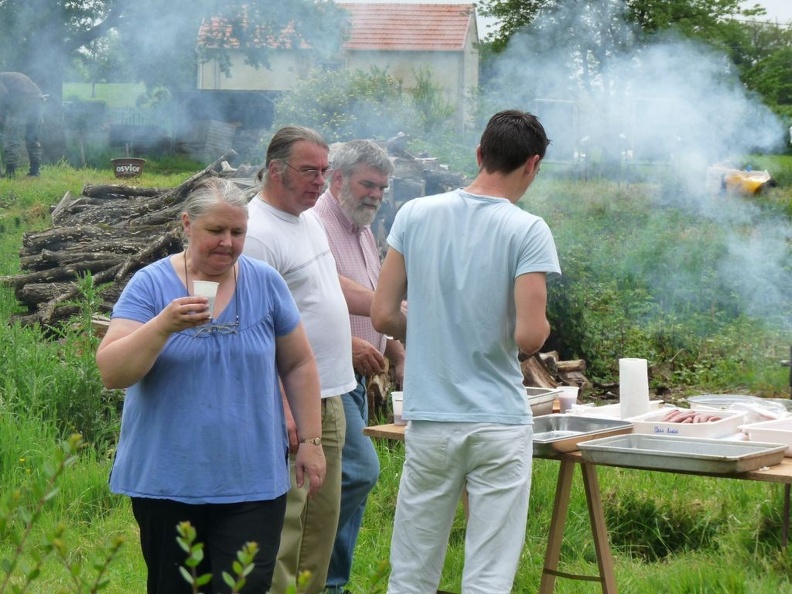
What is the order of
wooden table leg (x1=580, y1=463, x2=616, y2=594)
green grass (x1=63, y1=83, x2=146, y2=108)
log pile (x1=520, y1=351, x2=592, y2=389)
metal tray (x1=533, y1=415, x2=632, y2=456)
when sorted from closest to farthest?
metal tray (x1=533, y1=415, x2=632, y2=456) < wooden table leg (x1=580, y1=463, x2=616, y2=594) < log pile (x1=520, y1=351, x2=592, y2=389) < green grass (x1=63, y1=83, x2=146, y2=108)

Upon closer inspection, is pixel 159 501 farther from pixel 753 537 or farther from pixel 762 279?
pixel 762 279

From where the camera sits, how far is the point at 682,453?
3295mm

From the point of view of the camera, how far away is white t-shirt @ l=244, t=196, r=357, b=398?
3.62m

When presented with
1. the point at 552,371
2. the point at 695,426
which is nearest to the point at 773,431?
the point at 695,426

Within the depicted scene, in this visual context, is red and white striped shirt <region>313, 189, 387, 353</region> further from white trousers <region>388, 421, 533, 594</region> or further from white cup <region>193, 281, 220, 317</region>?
white cup <region>193, 281, 220, 317</region>

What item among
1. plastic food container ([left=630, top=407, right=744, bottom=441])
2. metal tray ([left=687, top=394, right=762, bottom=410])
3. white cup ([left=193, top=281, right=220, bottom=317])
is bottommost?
metal tray ([left=687, top=394, right=762, bottom=410])

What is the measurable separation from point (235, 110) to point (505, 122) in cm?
1936

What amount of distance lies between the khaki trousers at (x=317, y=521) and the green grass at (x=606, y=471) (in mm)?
372

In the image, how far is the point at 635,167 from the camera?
59.7 ft

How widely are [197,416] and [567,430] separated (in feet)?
5.01

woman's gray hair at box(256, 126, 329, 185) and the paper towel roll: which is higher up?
woman's gray hair at box(256, 126, 329, 185)

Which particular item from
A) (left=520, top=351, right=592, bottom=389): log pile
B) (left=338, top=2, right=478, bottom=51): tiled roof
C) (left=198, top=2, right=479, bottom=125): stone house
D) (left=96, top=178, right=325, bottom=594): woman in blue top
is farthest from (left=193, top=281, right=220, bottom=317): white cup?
(left=338, top=2, right=478, bottom=51): tiled roof

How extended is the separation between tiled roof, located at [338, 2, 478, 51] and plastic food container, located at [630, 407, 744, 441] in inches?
689

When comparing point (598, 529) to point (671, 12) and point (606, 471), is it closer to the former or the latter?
point (606, 471)
